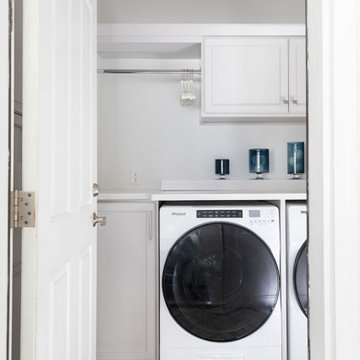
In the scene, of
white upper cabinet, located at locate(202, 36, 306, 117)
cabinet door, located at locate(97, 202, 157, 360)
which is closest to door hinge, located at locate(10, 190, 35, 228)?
cabinet door, located at locate(97, 202, 157, 360)

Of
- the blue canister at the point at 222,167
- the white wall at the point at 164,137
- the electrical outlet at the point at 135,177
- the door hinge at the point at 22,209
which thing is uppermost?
the white wall at the point at 164,137

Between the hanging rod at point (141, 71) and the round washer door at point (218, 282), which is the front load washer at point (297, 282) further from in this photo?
the hanging rod at point (141, 71)

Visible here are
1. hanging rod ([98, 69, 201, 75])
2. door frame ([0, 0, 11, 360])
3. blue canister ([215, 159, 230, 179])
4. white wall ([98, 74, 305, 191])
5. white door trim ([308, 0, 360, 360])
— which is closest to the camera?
white door trim ([308, 0, 360, 360])

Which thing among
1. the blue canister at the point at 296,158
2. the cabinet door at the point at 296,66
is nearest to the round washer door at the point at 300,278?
the blue canister at the point at 296,158

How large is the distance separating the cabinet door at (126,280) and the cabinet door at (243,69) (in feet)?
2.79

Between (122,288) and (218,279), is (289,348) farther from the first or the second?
(122,288)

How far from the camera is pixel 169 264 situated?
6.15 ft

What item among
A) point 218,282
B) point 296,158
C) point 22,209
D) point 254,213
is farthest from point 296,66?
point 22,209

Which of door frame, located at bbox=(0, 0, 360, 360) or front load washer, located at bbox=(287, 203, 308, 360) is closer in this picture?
door frame, located at bbox=(0, 0, 360, 360)

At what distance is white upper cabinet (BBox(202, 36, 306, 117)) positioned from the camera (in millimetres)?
2260

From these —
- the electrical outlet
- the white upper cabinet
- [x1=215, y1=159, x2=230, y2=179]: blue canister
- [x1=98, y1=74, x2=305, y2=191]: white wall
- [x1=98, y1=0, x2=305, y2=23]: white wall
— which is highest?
[x1=98, y1=0, x2=305, y2=23]: white wall

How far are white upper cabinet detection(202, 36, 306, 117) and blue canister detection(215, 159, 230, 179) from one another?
41 centimetres

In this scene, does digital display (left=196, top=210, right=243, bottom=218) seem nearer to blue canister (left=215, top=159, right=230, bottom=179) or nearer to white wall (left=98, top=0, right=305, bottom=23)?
blue canister (left=215, top=159, right=230, bottom=179)

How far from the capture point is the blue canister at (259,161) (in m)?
2.52
